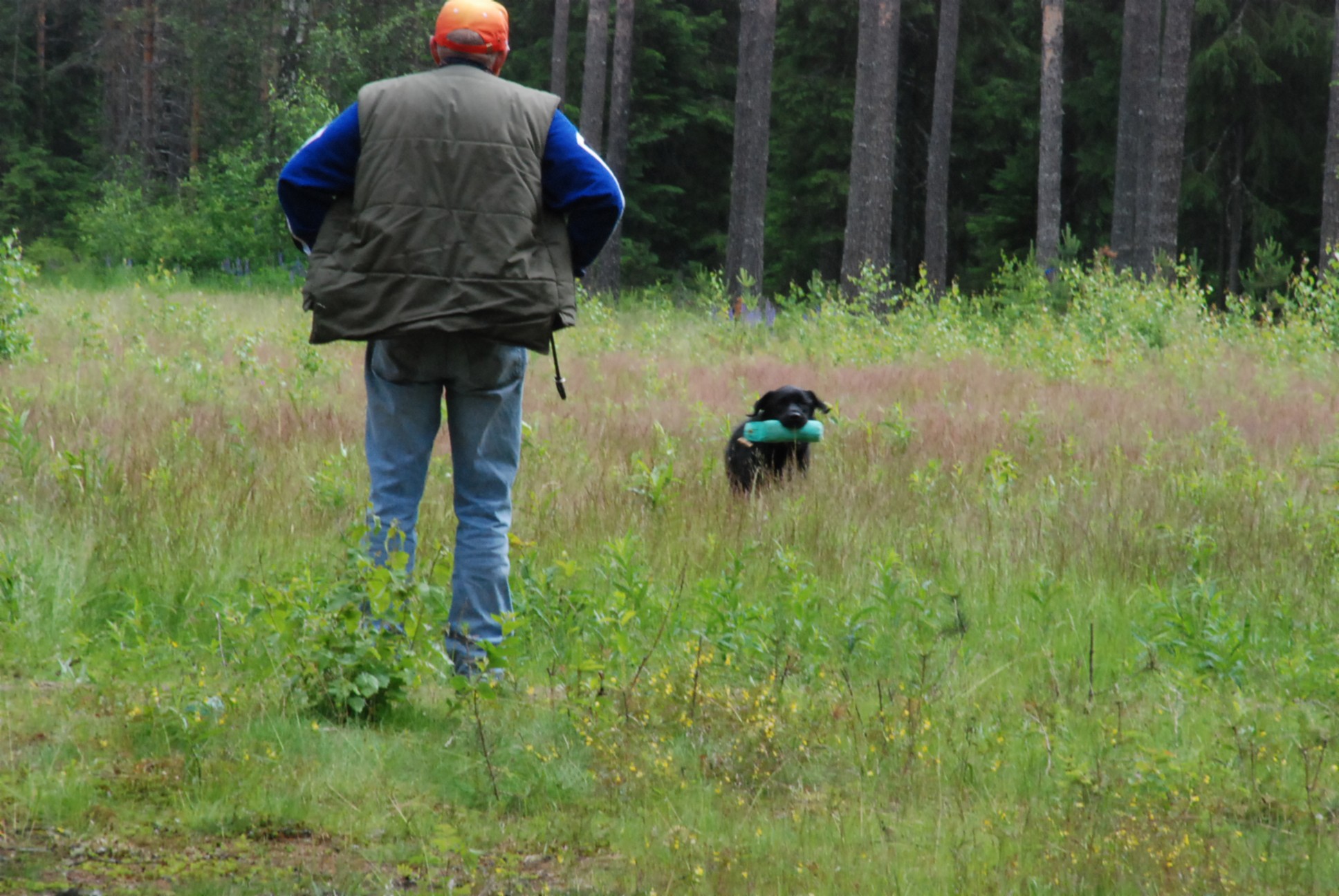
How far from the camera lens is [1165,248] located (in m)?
20.4

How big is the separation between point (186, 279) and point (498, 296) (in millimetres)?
21853

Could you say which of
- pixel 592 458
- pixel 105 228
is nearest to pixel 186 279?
pixel 105 228

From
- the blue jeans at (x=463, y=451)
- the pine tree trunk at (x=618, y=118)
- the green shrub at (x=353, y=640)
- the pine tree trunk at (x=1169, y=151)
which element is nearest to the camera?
the green shrub at (x=353, y=640)

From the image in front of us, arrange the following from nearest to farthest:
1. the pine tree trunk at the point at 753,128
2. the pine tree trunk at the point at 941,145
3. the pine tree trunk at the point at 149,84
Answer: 1. the pine tree trunk at the point at 753,128
2. the pine tree trunk at the point at 941,145
3. the pine tree trunk at the point at 149,84

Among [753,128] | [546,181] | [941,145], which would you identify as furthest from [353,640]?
[941,145]

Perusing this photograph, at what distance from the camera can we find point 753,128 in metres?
23.4

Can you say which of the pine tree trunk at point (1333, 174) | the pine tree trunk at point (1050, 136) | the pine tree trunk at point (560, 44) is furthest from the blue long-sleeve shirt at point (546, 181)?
the pine tree trunk at point (560, 44)

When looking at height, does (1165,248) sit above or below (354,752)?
above

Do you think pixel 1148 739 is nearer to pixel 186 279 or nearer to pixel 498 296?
pixel 498 296

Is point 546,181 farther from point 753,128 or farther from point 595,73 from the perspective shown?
point 595,73

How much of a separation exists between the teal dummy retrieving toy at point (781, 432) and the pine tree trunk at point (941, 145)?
19.9m

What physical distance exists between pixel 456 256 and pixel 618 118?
2652cm

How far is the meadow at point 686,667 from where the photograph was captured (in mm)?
3279

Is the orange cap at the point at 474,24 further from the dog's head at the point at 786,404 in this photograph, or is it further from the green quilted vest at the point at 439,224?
the dog's head at the point at 786,404
